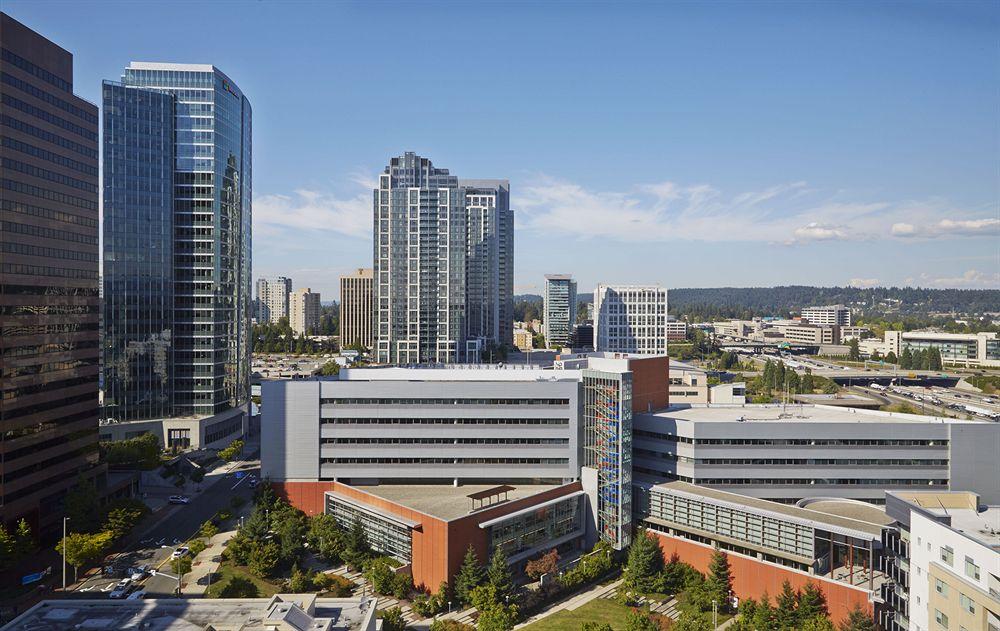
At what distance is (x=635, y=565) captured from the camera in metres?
50.3

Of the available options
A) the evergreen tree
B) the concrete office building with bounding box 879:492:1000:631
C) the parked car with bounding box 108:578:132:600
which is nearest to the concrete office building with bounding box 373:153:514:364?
the parked car with bounding box 108:578:132:600

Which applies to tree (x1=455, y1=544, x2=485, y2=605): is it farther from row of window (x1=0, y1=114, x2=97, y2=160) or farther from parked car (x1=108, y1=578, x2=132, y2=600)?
row of window (x1=0, y1=114, x2=97, y2=160)

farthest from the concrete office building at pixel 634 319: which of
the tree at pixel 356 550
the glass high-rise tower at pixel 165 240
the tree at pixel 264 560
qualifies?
the tree at pixel 264 560

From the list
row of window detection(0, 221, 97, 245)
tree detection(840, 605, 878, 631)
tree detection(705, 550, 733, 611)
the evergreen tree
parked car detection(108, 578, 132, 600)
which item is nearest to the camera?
tree detection(840, 605, 878, 631)

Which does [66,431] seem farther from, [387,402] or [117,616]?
[117,616]

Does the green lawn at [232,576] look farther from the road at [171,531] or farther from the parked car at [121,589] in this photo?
the parked car at [121,589]

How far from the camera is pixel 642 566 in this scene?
164ft

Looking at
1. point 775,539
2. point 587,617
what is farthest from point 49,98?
point 775,539

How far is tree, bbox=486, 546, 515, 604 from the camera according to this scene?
46463 millimetres

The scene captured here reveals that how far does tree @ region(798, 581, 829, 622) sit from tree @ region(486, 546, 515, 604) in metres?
19.6

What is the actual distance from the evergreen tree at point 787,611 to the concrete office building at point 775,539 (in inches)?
89.3

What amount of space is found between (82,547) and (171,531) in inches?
486

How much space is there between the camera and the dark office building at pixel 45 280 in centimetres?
5281

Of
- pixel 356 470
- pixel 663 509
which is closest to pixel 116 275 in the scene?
pixel 356 470
